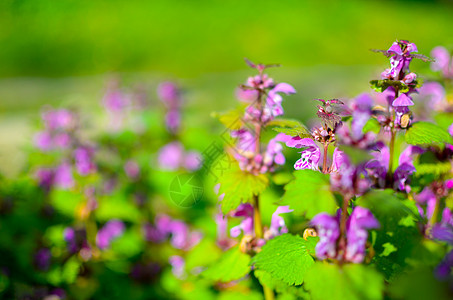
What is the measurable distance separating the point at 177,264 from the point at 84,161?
3.31 ft

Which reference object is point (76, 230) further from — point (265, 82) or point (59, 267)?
point (265, 82)

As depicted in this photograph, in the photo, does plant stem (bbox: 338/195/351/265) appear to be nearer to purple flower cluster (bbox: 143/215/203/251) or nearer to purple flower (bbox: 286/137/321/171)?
purple flower (bbox: 286/137/321/171)

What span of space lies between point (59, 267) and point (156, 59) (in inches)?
351

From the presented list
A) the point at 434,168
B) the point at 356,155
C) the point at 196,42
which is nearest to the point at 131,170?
the point at 434,168

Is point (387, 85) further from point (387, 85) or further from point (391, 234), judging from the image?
point (391, 234)

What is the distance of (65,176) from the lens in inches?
112

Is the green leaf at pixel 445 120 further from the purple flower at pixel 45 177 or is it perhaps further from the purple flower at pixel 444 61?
the purple flower at pixel 45 177

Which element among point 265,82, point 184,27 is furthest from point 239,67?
point 265,82

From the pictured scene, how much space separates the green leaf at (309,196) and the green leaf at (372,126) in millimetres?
350

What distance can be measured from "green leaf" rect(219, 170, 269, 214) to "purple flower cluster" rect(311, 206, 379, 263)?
1.15 ft

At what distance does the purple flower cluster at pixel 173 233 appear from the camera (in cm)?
317

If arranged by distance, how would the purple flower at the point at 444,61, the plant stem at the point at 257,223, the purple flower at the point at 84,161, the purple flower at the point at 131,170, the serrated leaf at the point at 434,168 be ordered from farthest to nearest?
the purple flower at the point at 131,170 → the purple flower at the point at 84,161 → the purple flower at the point at 444,61 → the plant stem at the point at 257,223 → the serrated leaf at the point at 434,168

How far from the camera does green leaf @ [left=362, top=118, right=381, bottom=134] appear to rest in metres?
1.38

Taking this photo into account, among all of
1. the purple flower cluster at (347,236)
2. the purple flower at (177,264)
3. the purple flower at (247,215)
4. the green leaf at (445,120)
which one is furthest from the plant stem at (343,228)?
the purple flower at (177,264)
